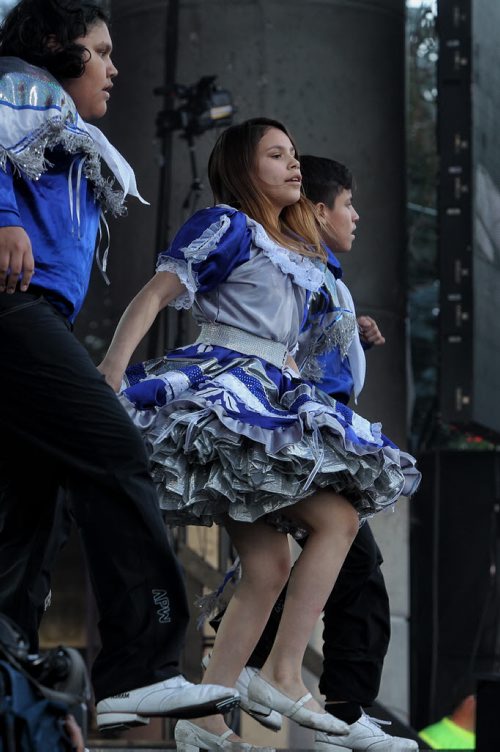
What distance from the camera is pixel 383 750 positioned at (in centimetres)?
340

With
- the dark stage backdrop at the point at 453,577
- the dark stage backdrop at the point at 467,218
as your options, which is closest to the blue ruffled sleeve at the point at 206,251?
the dark stage backdrop at the point at 467,218

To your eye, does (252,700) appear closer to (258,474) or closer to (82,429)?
(258,474)

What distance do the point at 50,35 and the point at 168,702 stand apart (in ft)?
4.22

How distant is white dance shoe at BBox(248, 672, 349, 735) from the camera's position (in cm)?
302

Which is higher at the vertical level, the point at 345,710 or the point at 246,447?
the point at 246,447

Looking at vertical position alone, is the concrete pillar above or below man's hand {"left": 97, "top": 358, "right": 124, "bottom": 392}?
above

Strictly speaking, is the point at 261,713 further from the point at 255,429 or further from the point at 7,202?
the point at 7,202

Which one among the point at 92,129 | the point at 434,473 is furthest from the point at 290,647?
the point at 434,473

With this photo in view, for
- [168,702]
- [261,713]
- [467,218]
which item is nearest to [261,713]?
[261,713]

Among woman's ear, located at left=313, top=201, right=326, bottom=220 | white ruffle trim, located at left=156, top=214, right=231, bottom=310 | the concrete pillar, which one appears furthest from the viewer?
the concrete pillar

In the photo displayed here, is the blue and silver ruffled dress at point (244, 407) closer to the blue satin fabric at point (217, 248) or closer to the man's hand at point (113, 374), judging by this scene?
the blue satin fabric at point (217, 248)

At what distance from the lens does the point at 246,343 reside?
3283mm

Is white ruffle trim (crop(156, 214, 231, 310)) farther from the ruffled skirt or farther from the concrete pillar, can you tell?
the concrete pillar

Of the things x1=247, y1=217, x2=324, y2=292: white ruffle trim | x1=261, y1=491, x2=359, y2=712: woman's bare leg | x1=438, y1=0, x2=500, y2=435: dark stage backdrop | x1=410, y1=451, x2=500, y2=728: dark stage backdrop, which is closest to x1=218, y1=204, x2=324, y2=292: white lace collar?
x1=247, y1=217, x2=324, y2=292: white ruffle trim
